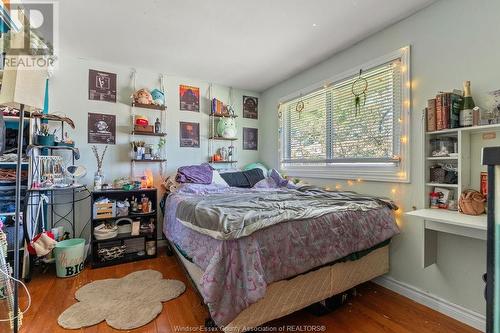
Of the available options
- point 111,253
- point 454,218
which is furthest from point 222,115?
point 454,218

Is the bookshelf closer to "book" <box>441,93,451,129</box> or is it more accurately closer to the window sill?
"book" <box>441,93,451,129</box>

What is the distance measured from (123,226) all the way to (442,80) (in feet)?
11.3

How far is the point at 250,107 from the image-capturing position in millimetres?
4055

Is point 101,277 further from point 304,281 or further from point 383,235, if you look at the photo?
point 383,235

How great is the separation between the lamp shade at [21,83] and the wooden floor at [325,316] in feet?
4.79

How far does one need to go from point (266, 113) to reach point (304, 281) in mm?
2923

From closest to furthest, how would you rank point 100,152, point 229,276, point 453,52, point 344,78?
point 229,276
point 453,52
point 344,78
point 100,152

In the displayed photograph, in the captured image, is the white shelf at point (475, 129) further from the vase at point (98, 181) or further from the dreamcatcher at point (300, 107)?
the vase at point (98, 181)

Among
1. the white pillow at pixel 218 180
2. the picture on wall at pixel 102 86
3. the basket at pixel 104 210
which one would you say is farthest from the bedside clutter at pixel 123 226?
the picture on wall at pixel 102 86

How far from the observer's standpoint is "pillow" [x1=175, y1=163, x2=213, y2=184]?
2949 mm

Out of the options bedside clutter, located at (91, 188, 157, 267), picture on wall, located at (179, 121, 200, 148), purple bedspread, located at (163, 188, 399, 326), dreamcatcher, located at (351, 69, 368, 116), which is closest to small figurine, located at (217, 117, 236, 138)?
picture on wall, located at (179, 121, 200, 148)

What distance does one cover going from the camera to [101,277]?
2334 millimetres

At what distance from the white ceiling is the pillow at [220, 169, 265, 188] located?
1414mm

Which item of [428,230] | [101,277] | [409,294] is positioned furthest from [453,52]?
[101,277]
